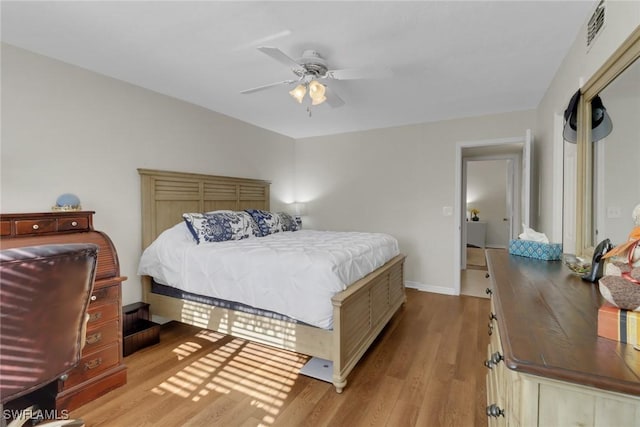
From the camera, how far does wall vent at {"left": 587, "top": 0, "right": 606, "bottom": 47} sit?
161cm

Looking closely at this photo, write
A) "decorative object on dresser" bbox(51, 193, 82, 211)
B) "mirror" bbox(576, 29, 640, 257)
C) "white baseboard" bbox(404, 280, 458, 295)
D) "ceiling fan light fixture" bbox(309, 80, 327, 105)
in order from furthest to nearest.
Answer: "white baseboard" bbox(404, 280, 458, 295) < "decorative object on dresser" bbox(51, 193, 82, 211) < "ceiling fan light fixture" bbox(309, 80, 327, 105) < "mirror" bbox(576, 29, 640, 257)

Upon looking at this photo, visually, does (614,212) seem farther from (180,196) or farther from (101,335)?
(180,196)

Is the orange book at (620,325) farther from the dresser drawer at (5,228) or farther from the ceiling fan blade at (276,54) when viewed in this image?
the dresser drawer at (5,228)

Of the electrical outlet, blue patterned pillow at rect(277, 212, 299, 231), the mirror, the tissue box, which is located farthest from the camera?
blue patterned pillow at rect(277, 212, 299, 231)

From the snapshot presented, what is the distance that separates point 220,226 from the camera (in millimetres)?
3086

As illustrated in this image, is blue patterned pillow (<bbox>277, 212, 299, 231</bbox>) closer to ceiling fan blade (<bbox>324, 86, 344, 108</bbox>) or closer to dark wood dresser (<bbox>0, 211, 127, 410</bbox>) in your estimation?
ceiling fan blade (<bbox>324, 86, 344, 108</bbox>)

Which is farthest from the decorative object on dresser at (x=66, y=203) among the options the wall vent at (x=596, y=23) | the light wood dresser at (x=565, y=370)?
the wall vent at (x=596, y=23)

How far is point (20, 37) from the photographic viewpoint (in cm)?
211

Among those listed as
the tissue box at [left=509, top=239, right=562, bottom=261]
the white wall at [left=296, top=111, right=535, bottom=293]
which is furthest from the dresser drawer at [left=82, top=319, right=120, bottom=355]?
the white wall at [left=296, top=111, right=535, bottom=293]

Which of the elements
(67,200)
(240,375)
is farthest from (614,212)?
(67,200)

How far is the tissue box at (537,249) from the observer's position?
170cm

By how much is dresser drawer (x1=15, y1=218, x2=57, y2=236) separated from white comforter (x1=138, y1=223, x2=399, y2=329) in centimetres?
93

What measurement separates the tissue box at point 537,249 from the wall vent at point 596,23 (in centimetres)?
123

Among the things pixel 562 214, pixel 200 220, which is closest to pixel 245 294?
pixel 200 220
